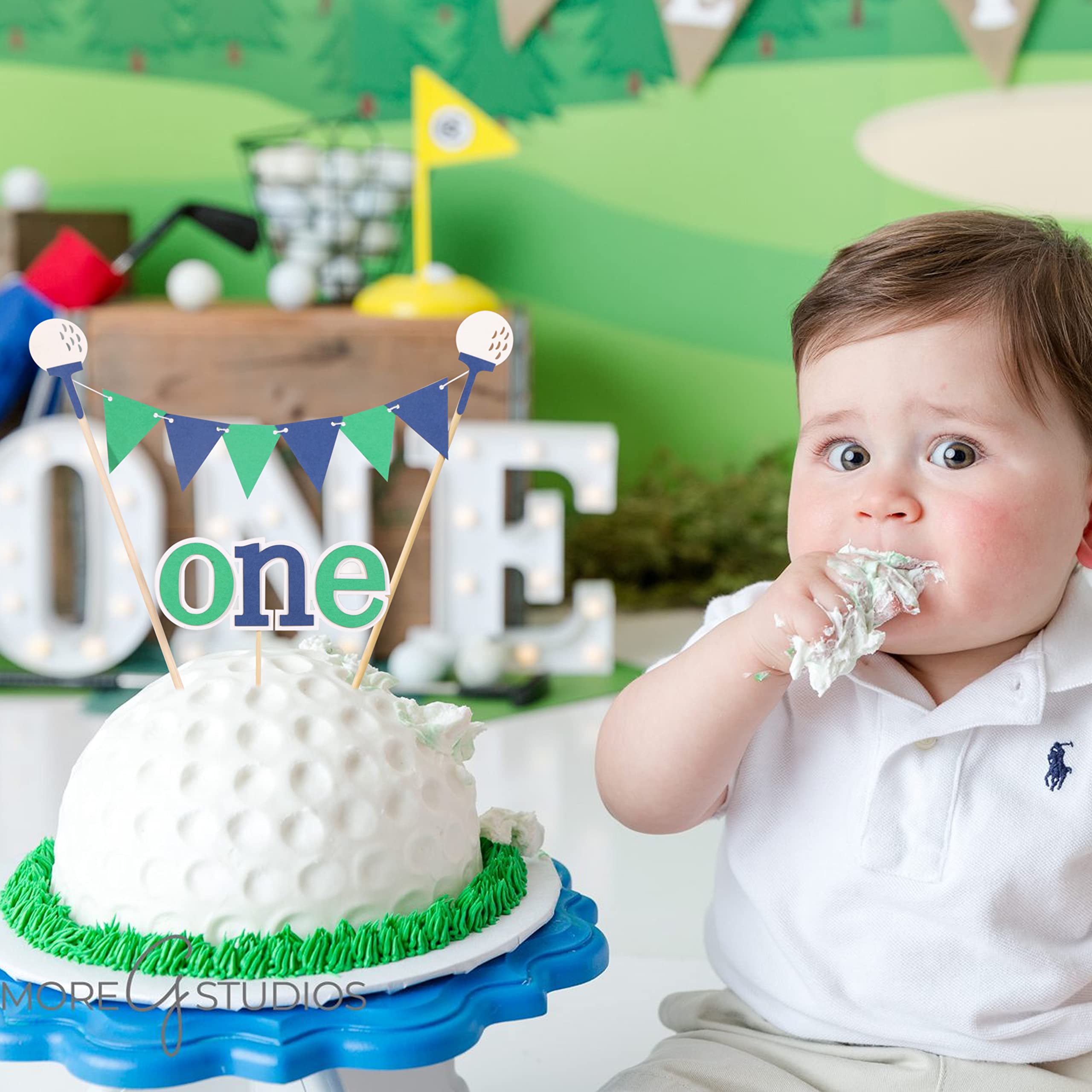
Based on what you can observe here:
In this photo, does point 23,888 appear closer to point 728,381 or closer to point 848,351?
point 848,351

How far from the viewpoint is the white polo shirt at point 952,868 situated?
95cm

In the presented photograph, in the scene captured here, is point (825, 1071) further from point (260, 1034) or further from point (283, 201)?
point (283, 201)

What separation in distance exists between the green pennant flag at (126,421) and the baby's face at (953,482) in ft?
1.44

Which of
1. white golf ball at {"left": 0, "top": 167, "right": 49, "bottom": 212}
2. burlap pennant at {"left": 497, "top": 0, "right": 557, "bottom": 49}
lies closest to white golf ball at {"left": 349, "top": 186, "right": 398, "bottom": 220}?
burlap pennant at {"left": 497, "top": 0, "right": 557, "bottom": 49}

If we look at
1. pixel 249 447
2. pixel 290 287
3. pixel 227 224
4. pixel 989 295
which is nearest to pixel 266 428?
pixel 249 447

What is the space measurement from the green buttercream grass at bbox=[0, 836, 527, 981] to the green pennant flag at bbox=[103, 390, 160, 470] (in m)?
0.28

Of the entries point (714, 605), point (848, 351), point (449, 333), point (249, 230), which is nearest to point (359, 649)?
point (449, 333)

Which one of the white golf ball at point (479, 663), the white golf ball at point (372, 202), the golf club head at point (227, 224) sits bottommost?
the white golf ball at point (479, 663)

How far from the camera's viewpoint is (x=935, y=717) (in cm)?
96

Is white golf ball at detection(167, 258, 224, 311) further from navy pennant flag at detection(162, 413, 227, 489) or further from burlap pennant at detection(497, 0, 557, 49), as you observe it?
navy pennant flag at detection(162, 413, 227, 489)

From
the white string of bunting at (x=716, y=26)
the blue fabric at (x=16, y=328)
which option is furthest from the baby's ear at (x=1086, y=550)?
the white string of bunting at (x=716, y=26)

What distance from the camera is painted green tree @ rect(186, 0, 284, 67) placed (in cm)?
305

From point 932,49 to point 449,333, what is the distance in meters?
1.27

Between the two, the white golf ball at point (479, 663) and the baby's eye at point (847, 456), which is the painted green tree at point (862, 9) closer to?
the white golf ball at point (479, 663)
